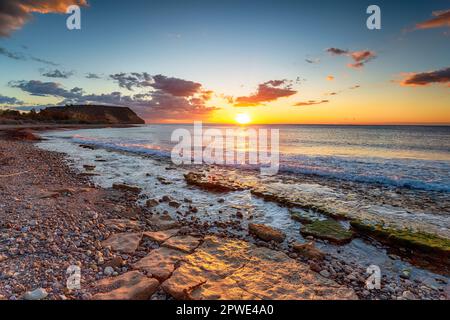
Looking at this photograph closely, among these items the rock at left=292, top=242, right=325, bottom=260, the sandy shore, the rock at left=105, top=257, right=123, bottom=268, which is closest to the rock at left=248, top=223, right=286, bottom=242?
the sandy shore

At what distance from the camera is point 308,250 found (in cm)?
492

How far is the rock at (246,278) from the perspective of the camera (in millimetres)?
3473

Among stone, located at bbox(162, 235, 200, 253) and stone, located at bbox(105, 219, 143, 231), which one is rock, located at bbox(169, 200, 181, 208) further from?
stone, located at bbox(162, 235, 200, 253)

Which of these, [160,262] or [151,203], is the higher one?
[151,203]

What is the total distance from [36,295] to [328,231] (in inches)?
240

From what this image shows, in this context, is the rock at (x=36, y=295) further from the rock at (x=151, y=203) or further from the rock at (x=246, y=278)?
the rock at (x=151, y=203)

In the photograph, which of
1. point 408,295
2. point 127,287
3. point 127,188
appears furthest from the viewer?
point 127,188

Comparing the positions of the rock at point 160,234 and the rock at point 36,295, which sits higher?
the rock at point 36,295

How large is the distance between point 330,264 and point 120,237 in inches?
180

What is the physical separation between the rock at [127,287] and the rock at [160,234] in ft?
4.65

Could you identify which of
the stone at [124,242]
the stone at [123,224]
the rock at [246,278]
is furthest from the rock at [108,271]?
the stone at [123,224]

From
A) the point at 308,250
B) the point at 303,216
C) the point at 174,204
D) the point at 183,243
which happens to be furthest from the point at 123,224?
the point at 303,216

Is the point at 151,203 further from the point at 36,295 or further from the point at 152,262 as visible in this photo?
the point at 36,295

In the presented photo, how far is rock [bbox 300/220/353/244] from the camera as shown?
573cm
